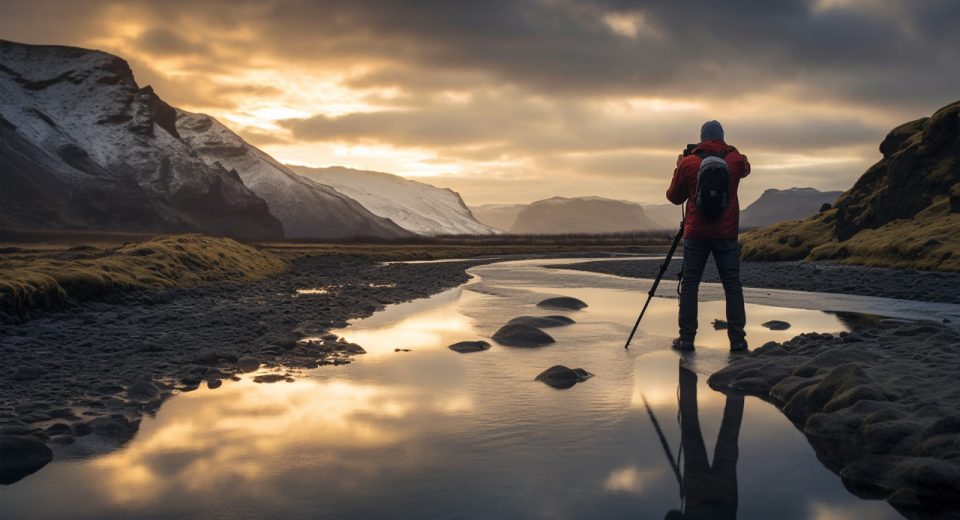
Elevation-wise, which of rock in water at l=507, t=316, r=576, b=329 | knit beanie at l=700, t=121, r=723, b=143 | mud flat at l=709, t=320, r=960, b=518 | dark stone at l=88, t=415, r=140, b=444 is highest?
knit beanie at l=700, t=121, r=723, b=143

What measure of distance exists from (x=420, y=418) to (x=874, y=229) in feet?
133

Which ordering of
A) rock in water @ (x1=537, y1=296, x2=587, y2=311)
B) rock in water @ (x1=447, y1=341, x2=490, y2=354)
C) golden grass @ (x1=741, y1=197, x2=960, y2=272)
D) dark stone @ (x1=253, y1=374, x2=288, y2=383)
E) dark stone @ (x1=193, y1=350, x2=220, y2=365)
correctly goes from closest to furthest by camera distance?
dark stone @ (x1=253, y1=374, x2=288, y2=383) → dark stone @ (x1=193, y1=350, x2=220, y2=365) → rock in water @ (x1=447, y1=341, x2=490, y2=354) → rock in water @ (x1=537, y1=296, x2=587, y2=311) → golden grass @ (x1=741, y1=197, x2=960, y2=272)

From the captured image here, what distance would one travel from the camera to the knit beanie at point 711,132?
12000 mm

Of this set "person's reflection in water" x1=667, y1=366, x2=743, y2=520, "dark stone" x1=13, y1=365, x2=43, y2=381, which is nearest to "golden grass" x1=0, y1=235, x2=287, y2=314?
"dark stone" x1=13, y1=365, x2=43, y2=381

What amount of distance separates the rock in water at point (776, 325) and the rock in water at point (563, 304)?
5720mm

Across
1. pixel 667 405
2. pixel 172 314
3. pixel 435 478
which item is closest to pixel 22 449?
pixel 435 478

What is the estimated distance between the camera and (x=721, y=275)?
1221 centimetres

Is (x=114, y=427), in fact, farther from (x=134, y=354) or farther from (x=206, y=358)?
(x=134, y=354)

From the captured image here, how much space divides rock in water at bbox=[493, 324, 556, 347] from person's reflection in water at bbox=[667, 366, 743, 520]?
16.6ft

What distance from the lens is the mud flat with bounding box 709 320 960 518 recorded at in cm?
550

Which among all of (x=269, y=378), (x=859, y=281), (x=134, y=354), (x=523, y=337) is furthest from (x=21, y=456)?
(x=859, y=281)

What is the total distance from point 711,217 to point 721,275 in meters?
1.11

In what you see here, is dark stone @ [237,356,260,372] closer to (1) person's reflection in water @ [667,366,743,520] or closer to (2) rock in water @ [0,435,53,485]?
(2) rock in water @ [0,435,53,485]

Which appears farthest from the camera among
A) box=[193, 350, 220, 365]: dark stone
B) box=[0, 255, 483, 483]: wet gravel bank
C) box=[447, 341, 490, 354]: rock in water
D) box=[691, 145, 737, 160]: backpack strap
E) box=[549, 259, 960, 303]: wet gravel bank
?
box=[549, 259, 960, 303]: wet gravel bank
